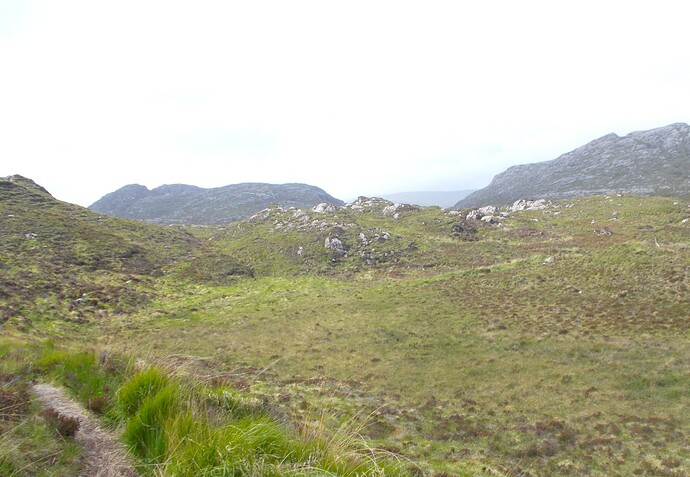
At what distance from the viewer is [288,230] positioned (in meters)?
84.4

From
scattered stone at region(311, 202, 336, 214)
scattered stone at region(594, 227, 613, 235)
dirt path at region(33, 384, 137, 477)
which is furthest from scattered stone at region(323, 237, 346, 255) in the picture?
dirt path at region(33, 384, 137, 477)

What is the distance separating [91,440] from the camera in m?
5.21

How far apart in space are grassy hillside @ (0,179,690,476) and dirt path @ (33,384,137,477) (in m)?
1.60

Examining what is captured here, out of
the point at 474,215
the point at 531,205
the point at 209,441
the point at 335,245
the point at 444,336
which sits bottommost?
the point at 444,336

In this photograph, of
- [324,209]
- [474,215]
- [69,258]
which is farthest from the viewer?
[324,209]

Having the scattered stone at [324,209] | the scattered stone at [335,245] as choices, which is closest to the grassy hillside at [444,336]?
the scattered stone at [335,245]

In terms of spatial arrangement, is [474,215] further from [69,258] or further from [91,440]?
[91,440]

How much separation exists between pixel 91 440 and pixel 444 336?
25340 mm

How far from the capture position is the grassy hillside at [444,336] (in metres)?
13.3

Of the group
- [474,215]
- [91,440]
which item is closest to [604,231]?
[474,215]

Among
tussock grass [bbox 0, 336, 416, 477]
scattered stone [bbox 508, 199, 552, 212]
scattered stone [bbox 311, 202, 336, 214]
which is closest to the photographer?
tussock grass [bbox 0, 336, 416, 477]

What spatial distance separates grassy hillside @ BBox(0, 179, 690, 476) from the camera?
1333cm

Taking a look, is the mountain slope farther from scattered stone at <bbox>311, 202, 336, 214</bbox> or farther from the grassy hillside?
scattered stone at <bbox>311, 202, 336, 214</bbox>

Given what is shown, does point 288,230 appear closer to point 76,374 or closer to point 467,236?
point 467,236
